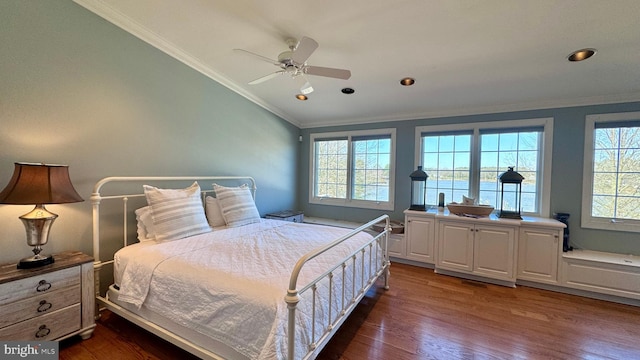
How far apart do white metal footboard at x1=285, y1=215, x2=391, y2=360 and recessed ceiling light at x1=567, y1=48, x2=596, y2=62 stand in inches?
94.5

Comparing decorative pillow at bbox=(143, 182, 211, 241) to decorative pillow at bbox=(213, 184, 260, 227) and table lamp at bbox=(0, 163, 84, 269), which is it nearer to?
decorative pillow at bbox=(213, 184, 260, 227)

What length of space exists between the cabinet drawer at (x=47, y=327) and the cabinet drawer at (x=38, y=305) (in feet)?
0.11

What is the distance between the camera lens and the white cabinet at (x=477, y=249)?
9.95 feet

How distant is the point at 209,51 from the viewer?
2.79 metres

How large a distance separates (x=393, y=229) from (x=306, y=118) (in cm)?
255

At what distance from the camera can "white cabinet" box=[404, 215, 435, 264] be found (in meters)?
3.48

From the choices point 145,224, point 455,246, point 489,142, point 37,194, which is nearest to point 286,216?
point 145,224

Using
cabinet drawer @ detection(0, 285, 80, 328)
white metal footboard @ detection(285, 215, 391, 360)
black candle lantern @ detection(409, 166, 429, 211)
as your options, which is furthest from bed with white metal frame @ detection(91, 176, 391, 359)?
black candle lantern @ detection(409, 166, 429, 211)

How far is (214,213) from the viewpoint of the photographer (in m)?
3.00

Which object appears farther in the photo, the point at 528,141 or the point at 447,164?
the point at 447,164

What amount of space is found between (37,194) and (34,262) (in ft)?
1.77

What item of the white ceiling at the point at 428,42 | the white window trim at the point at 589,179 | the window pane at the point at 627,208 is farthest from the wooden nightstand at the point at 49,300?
the window pane at the point at 627,208

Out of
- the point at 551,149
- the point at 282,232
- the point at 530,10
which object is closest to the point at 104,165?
the point at 282,232

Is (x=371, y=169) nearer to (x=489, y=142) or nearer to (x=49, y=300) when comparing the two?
(x=489, y=142)
